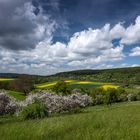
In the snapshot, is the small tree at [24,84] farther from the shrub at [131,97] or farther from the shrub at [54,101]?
the shrub at [54,101]

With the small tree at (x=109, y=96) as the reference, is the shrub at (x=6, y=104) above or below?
above

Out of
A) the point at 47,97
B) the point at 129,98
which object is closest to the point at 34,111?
the point at 47,97

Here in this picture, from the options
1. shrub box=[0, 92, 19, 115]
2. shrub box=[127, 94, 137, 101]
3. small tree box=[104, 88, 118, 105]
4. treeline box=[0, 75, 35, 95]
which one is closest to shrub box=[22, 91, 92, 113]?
shrub box=[0, 92, 19, 115]

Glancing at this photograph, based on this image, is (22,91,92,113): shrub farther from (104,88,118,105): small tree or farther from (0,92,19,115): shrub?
(104,88,118,105): small tree

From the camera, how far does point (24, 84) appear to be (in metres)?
114

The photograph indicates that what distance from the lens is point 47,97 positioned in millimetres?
52438

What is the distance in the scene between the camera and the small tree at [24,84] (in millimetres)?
112806

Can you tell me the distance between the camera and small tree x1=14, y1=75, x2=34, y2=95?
113 meters

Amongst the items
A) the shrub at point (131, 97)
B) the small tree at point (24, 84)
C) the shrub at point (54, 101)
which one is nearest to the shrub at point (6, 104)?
the shrub at point (54, 101)

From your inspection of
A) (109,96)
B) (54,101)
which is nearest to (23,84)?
(109,96)

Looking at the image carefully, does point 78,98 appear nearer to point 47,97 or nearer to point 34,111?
point 47,97

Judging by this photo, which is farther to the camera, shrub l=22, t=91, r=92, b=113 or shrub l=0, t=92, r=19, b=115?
shrub l=22, t=91, r=92, b=113

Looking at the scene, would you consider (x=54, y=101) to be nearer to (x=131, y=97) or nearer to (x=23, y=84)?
(x=131, y=97)

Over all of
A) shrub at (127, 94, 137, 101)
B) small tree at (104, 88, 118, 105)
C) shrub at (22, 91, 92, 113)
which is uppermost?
shrub at (22, 91, 92, 113)
